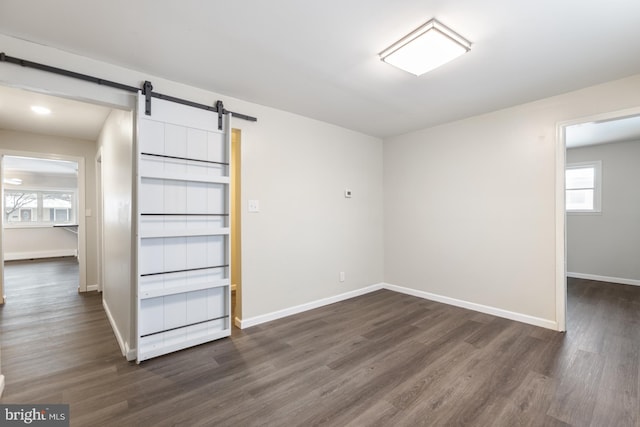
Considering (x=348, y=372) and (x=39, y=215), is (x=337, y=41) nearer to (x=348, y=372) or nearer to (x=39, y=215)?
(x=348, y=372)

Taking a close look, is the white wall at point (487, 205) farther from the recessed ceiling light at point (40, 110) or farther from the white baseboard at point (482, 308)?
the recessed ceiling light at point (40, 110)

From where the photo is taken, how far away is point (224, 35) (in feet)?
6.51


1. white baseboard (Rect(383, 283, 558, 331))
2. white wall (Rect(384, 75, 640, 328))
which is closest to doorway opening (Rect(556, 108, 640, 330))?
white wall (Rect(384, 75, 640, 328))

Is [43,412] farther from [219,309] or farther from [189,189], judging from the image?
[189,189]

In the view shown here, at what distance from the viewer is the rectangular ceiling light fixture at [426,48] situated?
1901mm

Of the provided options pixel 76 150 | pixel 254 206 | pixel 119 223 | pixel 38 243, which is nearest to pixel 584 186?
pixel 254 206

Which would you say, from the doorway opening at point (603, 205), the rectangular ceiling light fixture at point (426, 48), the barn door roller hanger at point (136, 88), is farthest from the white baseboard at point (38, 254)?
the doorway opening at point (603, 205)

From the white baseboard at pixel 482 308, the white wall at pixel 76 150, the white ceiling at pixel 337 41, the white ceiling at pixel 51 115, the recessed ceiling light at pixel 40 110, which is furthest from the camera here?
the white wall at pixel 76 150

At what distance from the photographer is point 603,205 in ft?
16.9

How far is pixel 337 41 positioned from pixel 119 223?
2718 millimetres

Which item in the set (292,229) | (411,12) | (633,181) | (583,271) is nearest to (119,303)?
(292,229)

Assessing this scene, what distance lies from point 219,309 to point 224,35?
2428 millimetres

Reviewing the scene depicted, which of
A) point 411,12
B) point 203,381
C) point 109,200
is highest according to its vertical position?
point 411,12

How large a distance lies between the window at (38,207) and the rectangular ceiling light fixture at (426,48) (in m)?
10.3
